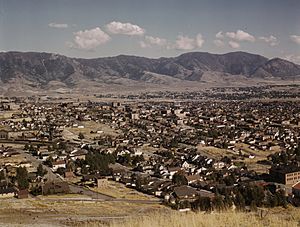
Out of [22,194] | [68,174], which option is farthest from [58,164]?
[22,194]

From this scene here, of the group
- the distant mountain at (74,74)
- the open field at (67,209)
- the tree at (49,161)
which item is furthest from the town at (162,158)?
the distant mountain at (74,74)

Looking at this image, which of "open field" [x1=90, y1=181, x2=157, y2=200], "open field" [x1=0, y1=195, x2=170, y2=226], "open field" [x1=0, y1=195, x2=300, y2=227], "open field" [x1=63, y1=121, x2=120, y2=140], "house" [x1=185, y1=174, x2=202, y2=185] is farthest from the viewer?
"open field" [x1=63, y1=121, x2=120, y2=140]

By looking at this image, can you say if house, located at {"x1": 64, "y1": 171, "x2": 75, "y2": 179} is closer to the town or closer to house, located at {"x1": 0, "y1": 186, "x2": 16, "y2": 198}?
the town

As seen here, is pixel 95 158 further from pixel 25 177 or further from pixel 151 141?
pixel 151 141

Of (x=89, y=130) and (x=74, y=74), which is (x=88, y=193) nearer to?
(x=89, y=130)

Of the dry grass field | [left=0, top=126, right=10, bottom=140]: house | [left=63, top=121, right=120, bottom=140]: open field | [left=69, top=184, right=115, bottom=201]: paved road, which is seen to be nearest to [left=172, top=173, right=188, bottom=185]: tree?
[left=69, top=184, right=115, bottom=201]: paved road

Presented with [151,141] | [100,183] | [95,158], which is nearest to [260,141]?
[151,141]
